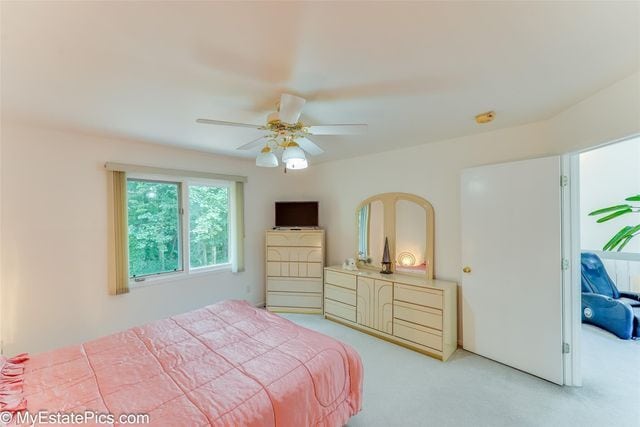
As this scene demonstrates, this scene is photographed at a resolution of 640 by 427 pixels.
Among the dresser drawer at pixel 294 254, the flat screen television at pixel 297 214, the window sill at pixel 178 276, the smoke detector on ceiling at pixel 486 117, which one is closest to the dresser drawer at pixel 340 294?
the dresser drawer at pixel 294 254

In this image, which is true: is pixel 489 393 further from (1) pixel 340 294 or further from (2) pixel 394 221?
(2) pixel 394 221

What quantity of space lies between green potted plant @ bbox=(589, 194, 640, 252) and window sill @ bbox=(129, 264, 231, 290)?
5.60 metres

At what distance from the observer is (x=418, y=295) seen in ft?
→ 9.75

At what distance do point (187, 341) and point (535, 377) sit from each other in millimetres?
3082

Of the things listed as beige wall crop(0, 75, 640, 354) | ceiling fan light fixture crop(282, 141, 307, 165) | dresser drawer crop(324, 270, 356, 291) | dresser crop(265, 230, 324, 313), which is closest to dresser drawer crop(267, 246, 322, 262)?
dresser crop(265, 230, 324, 313)

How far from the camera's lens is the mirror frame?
327 centimetres

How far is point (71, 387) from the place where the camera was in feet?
4.71

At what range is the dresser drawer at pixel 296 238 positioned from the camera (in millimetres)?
4113

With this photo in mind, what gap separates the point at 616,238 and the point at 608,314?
1.22 metres

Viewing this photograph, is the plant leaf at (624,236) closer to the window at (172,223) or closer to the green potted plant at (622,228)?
the green potted plant at (622,228)

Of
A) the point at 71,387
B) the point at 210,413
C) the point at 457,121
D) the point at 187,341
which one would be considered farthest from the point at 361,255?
the point at 71,387

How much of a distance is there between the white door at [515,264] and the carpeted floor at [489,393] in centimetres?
22

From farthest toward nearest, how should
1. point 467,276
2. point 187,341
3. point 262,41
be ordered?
point 467,276
point 187,341
point 262,41

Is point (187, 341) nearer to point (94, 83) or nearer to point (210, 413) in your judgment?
point (210, 413)
